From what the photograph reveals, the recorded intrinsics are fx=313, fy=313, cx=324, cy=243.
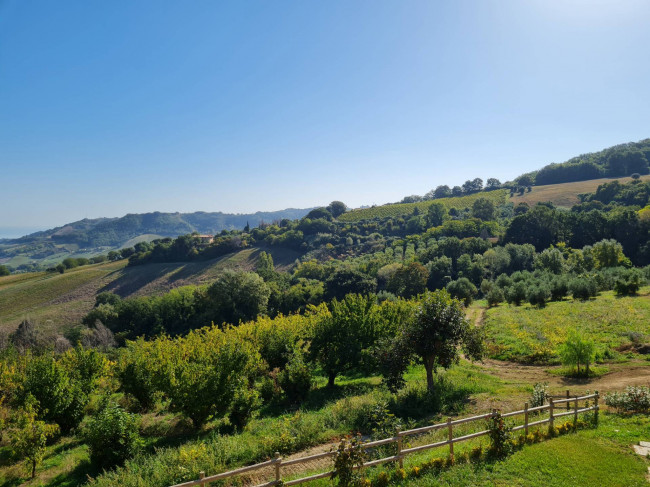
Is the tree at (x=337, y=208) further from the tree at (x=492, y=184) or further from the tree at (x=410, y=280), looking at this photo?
the tree at (x=410, y=280)

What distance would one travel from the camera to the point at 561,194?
12131 cm

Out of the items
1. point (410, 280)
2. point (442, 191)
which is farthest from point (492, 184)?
point (410, 280)

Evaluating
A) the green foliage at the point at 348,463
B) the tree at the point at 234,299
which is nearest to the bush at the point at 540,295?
the green foliage at the point at 348,463

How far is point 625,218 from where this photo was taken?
65.9m

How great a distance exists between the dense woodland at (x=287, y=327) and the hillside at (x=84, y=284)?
21.7ft

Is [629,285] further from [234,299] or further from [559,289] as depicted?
[234,299]

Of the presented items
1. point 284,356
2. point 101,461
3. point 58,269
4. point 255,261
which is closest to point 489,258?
point 284,356

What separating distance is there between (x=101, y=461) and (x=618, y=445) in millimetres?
18899

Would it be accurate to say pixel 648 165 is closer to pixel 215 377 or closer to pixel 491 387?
pixel 491 387

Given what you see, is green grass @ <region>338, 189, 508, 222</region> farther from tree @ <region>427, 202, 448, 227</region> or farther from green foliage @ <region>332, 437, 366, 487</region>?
green foliage @ <region>332, 437, 366, 487</region>

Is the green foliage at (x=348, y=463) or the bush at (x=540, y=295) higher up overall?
the green foliage at (x=348, y=463)

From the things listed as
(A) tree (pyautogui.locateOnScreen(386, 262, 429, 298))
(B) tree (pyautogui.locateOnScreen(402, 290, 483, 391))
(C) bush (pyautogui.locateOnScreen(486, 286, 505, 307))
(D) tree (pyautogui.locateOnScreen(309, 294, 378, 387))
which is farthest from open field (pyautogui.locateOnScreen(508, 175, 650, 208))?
(B) tree (pyautogui.locateOnScreen(402, 290, 483, 391))

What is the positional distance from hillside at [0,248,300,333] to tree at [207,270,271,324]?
84.7ft

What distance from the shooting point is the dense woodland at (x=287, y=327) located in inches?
611
